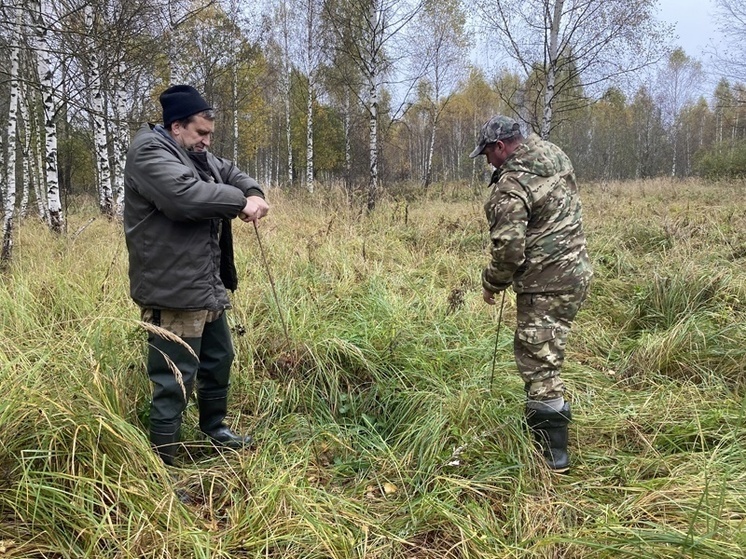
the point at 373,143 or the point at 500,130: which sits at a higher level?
the point at 373,143

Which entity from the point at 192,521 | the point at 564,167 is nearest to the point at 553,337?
the point at 564,167

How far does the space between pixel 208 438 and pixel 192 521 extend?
74cm

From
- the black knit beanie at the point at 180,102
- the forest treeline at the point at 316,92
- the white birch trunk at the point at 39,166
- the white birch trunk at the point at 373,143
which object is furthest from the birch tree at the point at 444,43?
the black knit beanie at the point at 180,102

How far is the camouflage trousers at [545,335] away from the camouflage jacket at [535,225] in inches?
2.2

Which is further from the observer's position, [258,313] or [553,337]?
[258,313]

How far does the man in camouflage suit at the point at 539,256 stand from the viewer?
2.31 m

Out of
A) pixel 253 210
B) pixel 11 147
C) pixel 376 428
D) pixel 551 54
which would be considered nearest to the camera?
pixel 253 210

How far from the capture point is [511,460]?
239cm

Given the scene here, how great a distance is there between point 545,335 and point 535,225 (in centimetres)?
59

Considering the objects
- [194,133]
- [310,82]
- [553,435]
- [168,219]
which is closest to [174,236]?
[168,219]

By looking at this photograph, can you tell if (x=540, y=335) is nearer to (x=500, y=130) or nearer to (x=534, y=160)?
(x=534, y=160)

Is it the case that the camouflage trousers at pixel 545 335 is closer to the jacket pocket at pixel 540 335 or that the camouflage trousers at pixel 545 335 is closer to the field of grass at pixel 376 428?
the jacket pocket at pixel 540 335

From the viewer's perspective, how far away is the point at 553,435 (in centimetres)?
241

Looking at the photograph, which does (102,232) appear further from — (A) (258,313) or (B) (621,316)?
(B) (621,316)
